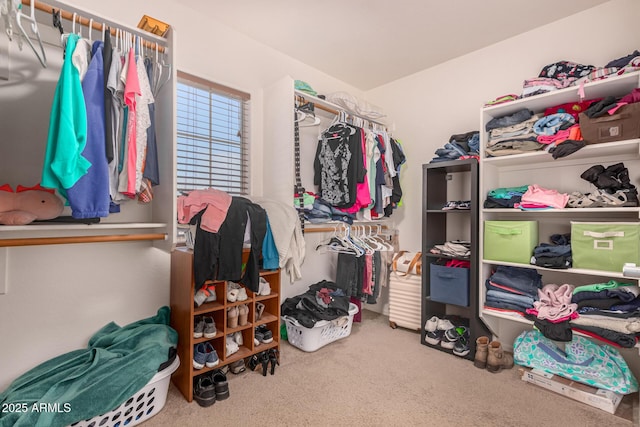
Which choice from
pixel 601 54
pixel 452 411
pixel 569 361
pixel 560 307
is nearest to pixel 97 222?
pixel 452 411

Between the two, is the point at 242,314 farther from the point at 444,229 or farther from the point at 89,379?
the point at 444,229

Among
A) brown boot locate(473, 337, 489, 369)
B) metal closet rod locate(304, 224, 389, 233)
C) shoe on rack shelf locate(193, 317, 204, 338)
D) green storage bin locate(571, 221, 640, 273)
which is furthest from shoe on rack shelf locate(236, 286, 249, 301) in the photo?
green storage bin locate(571, 221, 640, 273)

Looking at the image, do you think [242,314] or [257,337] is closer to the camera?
[242,314]

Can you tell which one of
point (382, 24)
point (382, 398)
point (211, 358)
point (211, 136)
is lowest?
point (382, 398)

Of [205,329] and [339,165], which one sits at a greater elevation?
[339,165]

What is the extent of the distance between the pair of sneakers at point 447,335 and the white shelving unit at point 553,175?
0.22m

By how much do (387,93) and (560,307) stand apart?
2.63 metres

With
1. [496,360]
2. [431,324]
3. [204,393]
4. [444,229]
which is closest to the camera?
[204,393]

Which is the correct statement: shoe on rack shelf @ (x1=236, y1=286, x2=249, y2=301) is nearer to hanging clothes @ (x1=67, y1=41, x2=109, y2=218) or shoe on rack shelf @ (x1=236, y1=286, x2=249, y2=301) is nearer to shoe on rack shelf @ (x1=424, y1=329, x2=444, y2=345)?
hanging clothes @ (x1=67, y1=41, x2=109, y2=218)

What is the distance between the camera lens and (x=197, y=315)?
6.99ft

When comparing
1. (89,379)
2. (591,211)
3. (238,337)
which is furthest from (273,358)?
(591,211)

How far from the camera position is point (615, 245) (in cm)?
188

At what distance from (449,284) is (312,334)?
1.18 meters

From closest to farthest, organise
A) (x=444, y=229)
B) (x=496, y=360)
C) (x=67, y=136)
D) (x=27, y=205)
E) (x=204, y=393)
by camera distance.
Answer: (x=67, y=136) < (x=27, y=205) < (x=204, y=393) < (x=496, y=360) < (x=444, y=229)
